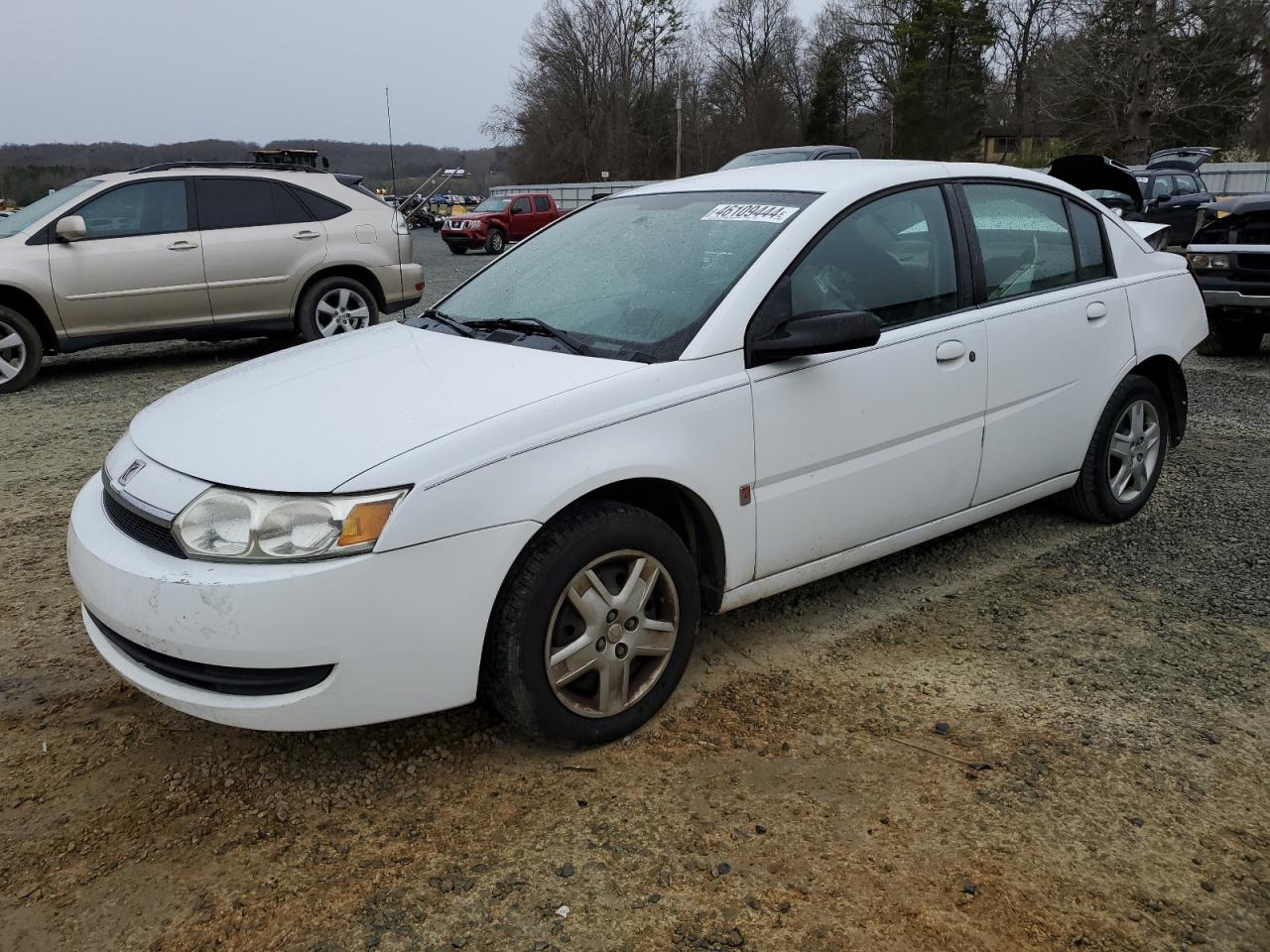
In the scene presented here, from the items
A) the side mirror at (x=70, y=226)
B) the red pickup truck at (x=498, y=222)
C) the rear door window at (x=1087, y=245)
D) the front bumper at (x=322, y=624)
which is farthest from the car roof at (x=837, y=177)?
the red pickup truck at (x=498, y=222)

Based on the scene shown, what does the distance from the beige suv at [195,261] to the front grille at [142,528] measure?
21.4 ft

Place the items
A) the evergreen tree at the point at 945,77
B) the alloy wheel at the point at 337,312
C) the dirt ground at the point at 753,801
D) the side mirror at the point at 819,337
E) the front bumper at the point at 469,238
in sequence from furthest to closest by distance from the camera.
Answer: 1. the evergreen tree at the point at 945,77
2. the front bumper at the point at 469,238
3. the alloy wheel at the point at 337,312
4. the side mirror at the point at 819,337
5. the dirt ground at the point at 753,801

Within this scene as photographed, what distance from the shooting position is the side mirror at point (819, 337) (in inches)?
120

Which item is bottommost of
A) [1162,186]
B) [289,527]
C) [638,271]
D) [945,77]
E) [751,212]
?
[289,527]

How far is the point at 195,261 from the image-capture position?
29.1 ft

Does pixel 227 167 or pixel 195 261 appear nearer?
pixel 195 261

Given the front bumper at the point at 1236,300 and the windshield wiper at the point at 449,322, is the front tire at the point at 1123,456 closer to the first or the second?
the windshield wiper at the point at 449,322

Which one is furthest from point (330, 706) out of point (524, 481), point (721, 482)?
point (721, 482)

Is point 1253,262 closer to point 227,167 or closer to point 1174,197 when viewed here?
point 227,167

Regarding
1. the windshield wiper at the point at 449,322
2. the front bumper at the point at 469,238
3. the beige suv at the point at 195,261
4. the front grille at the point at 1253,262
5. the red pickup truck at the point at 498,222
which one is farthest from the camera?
the red pickup truck at the point at 498,222

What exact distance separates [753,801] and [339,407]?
5.19 ft

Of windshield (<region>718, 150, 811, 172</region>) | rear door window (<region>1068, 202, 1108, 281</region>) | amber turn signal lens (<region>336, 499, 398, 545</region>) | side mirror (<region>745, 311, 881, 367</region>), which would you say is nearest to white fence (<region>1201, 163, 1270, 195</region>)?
windshield (<region>718, 150, 811, 172</region>)

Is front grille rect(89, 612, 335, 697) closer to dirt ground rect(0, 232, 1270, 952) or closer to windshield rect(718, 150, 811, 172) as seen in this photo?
dirt ground rect(0, 232, 1270, 952)

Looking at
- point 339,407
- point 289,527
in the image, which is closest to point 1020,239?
point 339,407
